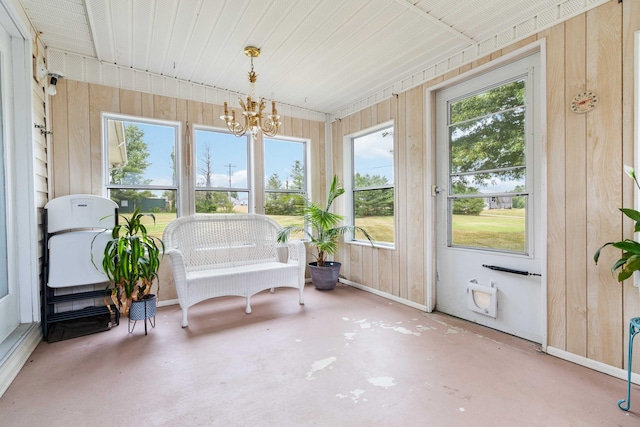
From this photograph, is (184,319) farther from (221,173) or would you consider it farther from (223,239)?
(221,173)

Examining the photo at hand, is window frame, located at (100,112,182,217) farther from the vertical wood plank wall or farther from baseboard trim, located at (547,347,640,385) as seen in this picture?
baseboard trim, located at (547,347,640,385)

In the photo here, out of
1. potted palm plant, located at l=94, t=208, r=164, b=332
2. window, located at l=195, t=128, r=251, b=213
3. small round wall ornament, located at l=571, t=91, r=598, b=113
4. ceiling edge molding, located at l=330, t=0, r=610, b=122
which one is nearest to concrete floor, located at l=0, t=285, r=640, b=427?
potted palm plant, located at l=94, t=208, r=164, b=332

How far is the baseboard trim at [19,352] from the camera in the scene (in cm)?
185

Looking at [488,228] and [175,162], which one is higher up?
[175,162]

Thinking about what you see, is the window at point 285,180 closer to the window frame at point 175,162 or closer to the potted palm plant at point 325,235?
the potted palm plant at point 325,235

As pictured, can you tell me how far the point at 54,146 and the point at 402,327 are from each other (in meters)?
3.85

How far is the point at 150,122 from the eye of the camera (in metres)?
3.51

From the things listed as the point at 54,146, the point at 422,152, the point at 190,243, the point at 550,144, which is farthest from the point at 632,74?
the point at 54,146

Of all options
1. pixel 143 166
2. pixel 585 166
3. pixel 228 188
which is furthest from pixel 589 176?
pixel 143 166

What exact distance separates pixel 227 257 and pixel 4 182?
209cm

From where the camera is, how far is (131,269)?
8.68 feet

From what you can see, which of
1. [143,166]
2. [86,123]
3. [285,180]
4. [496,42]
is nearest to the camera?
[496,42]

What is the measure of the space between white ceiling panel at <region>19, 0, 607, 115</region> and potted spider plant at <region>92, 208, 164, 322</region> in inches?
65.6

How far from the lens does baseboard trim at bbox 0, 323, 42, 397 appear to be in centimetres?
185
